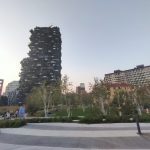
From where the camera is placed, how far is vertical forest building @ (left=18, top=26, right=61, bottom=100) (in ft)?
539

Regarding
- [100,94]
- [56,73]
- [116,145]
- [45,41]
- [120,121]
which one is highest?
[45,41]

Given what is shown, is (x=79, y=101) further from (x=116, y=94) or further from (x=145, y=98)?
(x=145, y=98)

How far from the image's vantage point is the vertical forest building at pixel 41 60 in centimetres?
16425

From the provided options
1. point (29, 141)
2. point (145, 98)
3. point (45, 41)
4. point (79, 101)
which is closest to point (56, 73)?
point (45, 41)

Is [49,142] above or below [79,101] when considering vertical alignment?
below

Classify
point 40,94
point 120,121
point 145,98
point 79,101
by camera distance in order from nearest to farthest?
point 120,121 < point 145,98 < point 40,94 < point 79,101

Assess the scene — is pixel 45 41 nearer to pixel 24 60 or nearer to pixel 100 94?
pixel 24 60

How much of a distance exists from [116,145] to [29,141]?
531cm

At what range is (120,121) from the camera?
91.9ft

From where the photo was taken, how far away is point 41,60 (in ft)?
574

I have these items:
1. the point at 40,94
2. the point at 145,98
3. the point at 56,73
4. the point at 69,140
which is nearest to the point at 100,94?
the point at 145,98

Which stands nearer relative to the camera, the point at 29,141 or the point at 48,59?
the point at 29,141

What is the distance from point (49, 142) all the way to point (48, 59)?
164278 mm

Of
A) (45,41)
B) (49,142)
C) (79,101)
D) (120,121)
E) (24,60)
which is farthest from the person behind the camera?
(45,41)
